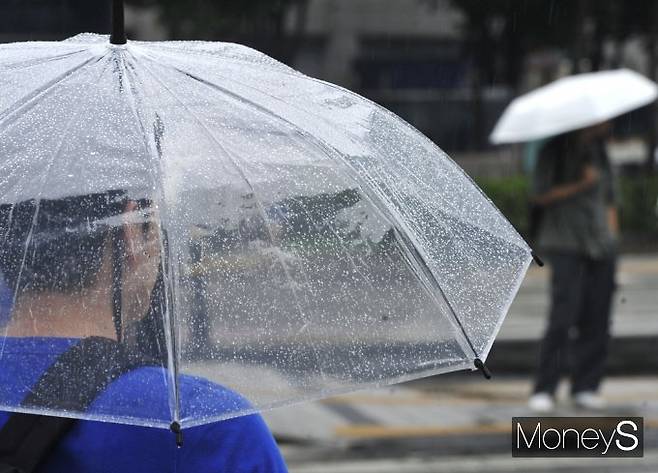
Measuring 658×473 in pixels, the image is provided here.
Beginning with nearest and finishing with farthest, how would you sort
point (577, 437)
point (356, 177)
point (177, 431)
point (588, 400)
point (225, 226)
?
1. point (177, 431)
2. point (225, 226)
3. point (356, 177)
4. point (577, 437)
5. point (588, 400)

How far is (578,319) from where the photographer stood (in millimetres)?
7297

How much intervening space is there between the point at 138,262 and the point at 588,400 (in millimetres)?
5671

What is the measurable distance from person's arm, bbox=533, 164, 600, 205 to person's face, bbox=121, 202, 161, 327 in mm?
5315

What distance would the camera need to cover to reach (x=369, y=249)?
2234 millimetres

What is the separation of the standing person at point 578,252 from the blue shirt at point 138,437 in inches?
212

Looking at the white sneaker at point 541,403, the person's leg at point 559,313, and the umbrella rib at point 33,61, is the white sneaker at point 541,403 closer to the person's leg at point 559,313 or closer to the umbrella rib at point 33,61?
the person's leg at point 559,313

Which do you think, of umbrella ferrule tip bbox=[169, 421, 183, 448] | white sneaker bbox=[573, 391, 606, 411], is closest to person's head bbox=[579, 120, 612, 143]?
white sneaker bbox=[573, 391, 606, 411]

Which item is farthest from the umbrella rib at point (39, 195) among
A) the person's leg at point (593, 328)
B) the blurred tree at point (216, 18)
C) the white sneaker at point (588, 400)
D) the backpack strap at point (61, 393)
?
the blurred tree at point (216, 18)

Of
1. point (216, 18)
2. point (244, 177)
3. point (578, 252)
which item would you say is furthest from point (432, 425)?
point (216, 18)

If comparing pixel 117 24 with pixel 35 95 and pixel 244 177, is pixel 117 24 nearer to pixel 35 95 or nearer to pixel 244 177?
pixel 35 95

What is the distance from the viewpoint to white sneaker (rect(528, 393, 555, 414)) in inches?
282

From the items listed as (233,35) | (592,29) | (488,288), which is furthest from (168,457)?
(592,29)

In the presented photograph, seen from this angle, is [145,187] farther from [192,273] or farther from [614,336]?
[614,336]

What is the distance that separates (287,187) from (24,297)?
18.4 inches
